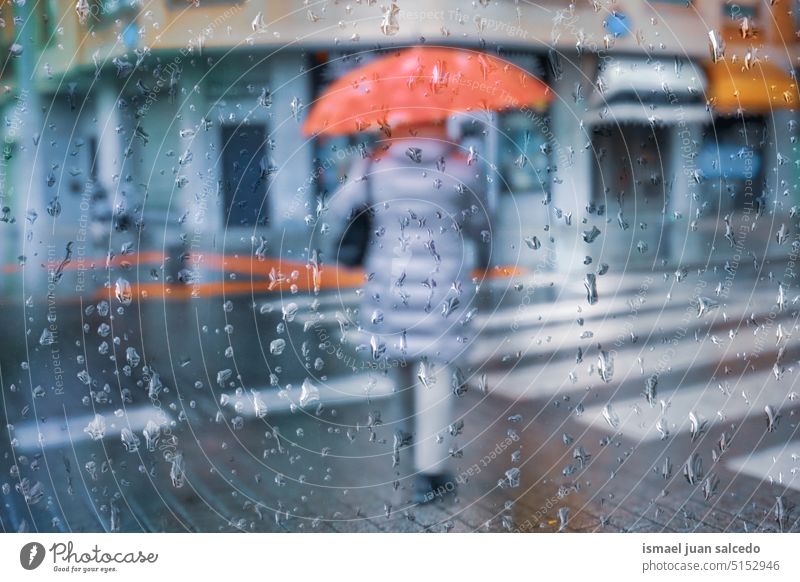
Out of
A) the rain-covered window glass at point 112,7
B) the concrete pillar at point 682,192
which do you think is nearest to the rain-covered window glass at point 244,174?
the rain-covered window glass at point 112,7

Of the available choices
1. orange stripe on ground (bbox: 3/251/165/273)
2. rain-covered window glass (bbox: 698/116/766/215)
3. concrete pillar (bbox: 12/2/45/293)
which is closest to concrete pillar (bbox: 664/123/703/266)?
rain-covered window glass (bbox: 698/116/766/215)

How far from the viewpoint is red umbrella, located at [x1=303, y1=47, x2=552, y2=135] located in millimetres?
1357

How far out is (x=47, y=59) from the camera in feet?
4.45

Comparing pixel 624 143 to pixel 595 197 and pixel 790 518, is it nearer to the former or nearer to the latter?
pixel 595 197

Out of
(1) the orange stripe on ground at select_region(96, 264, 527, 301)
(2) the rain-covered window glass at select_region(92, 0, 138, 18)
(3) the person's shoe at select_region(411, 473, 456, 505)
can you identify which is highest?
(2) the rain-covered window glass at select_region(92, 0, 138, 18)

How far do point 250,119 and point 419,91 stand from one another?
0.27 metres

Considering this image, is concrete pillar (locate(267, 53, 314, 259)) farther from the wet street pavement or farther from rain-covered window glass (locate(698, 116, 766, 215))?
rain-covered window glass (locate(698, 116, 766, 215))

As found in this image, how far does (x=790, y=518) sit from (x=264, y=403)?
3.00 feet

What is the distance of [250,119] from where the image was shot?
1.36 m

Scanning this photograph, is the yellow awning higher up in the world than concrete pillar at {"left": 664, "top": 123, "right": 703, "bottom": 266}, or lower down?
higher up

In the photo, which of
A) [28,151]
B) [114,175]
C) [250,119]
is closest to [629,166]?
[250,119]

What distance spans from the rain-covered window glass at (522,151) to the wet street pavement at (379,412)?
0.50ft

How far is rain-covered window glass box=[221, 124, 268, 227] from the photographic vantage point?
1357mm

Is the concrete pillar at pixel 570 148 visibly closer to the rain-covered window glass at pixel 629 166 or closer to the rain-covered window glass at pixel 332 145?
the rain-covered window glass at pixel 629 166
